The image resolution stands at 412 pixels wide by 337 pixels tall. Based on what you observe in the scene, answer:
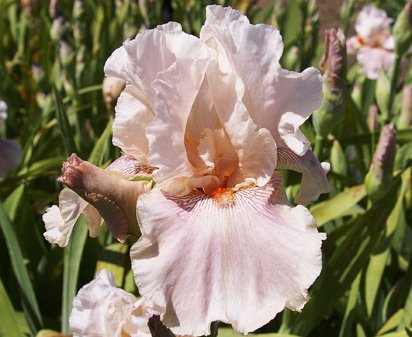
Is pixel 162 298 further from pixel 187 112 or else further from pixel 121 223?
pixel 187 112

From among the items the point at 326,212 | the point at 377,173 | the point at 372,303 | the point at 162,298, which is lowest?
the point at 372,303

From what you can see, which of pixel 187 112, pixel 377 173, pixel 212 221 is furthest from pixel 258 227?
pixel 377 173

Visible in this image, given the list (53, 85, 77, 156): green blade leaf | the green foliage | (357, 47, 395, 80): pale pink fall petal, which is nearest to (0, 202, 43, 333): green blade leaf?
the green foliage

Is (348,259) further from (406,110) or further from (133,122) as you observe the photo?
(406,110)

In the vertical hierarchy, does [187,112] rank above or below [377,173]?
above

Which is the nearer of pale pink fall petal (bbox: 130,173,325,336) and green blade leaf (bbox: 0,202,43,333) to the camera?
pale pink fall petal (bbox: 130,173,325,336)

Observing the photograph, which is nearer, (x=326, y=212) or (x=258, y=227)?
(x=258, y=227)

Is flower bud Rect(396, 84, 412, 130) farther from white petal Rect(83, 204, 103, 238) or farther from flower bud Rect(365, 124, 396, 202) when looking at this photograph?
white petal Rect(83, 204, 103, 238)
